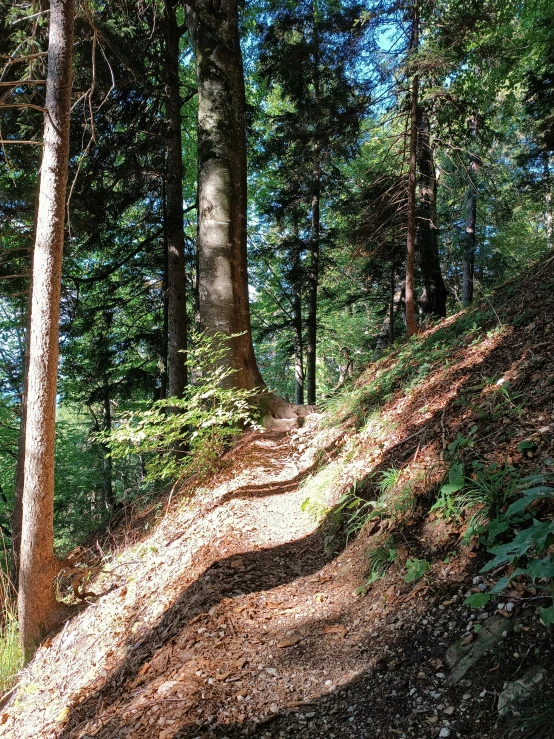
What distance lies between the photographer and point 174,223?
8352 millimetres

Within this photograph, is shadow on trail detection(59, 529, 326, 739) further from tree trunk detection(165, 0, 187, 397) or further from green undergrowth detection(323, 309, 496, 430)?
tree trunk detection(165, 0, 187, 397)

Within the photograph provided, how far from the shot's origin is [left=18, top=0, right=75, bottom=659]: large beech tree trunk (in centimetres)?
418

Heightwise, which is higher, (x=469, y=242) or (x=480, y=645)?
(x=469, y=242)

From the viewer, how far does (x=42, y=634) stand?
14.4ft

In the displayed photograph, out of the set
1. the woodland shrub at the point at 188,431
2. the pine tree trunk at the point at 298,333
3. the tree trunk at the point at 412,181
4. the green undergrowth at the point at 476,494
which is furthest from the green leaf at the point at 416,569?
the pine tree trunk at the point at 298,333

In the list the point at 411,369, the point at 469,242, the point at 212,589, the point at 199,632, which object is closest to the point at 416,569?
the point at 199,632

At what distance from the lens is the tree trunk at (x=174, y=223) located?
26.7 ft

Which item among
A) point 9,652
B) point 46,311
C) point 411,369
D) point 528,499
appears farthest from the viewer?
point 411,369

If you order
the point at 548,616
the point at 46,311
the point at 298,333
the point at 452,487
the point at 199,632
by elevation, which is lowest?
the point at 199,632

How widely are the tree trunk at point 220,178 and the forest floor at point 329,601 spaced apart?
229 centimetres

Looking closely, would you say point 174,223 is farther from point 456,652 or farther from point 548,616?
point 548,616

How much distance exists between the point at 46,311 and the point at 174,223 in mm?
4704

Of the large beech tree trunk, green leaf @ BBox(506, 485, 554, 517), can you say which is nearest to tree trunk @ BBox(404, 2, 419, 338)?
the large beech tree trunk

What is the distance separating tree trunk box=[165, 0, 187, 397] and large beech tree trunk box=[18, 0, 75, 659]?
12.6 feet
